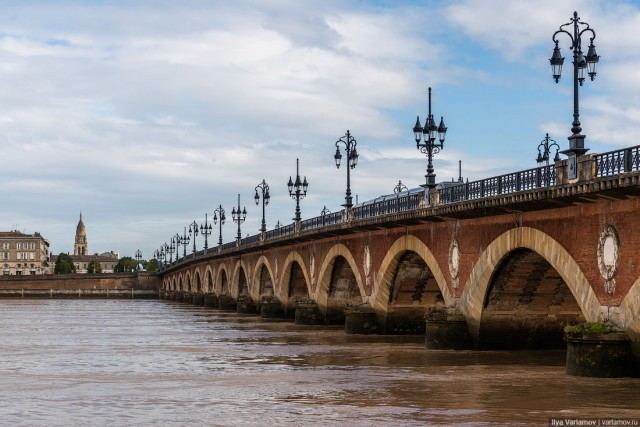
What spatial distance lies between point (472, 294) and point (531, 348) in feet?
8.90

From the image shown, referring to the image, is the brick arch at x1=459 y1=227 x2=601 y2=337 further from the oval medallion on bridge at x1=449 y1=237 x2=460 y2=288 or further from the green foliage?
the oval medallion on bridge at x1=449 y1=237 x2=460 y2=288

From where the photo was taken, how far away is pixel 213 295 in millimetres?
95750

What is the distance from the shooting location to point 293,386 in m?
24.3

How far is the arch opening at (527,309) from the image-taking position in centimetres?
3181

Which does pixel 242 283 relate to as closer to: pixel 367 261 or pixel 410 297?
pixel 367 261

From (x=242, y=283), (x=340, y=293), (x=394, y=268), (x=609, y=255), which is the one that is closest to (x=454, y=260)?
(x=394, y=268)

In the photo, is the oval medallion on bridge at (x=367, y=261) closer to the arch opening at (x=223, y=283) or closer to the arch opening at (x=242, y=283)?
the arch opening at (x=242, y=283)

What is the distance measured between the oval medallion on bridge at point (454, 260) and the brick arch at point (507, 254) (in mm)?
867

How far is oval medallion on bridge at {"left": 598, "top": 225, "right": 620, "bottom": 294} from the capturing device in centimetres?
2383

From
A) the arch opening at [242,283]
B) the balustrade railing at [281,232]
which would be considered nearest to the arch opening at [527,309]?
the balustrade railing at [281,232]

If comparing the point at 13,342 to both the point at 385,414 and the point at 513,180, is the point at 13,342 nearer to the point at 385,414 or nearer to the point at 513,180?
the point at 513,180

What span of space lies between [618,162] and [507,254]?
770cm

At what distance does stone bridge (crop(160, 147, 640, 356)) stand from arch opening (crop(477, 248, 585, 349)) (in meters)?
0.03

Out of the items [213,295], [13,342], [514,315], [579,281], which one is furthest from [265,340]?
[213,295]
